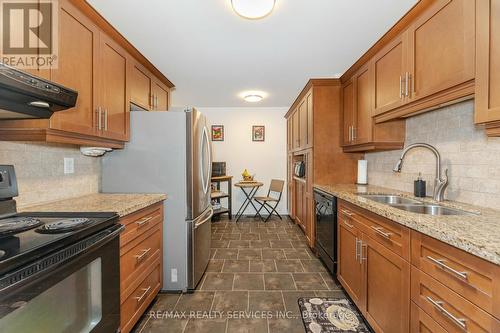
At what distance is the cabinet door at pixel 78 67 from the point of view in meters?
1.44

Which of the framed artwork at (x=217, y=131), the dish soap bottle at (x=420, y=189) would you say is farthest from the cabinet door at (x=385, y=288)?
the framed artwork at (x=217, y=131)

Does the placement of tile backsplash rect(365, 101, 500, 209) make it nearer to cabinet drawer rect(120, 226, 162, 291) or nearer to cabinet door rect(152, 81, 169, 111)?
cabinet drawer rect(120, 226, 162, 291)

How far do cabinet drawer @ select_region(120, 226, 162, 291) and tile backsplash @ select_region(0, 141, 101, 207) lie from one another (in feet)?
2.32

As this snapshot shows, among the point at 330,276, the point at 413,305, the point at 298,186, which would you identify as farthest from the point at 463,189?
the point at 298,186

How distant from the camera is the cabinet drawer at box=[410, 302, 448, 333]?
1.04m

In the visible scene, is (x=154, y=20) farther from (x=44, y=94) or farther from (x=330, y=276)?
(x=330, y=276)

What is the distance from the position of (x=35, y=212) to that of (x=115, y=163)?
823mm

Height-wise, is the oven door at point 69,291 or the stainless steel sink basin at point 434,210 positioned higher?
the stainless steel sink basin at point 434,210

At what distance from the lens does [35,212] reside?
54.5 inches

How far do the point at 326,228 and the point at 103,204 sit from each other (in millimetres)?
2080

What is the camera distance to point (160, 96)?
9.70 ft

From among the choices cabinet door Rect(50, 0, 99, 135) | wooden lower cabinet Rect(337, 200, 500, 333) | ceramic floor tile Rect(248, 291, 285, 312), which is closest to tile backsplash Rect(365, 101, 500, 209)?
wooden lower cabinet Rect(337, 200, 500, 333)

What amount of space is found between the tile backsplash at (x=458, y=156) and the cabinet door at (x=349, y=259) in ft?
2.41

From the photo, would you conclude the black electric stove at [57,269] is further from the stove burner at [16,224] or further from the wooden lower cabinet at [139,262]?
the wooden lower cabinet at [139,262]
